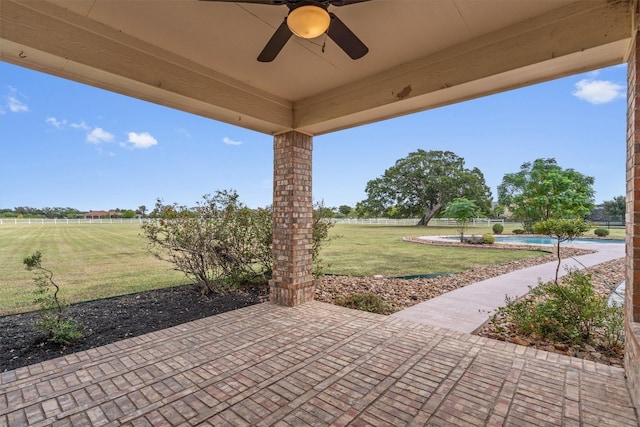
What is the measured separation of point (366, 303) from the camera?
4160 millimetres

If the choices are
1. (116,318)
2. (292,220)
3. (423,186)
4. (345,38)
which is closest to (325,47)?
(345,38)

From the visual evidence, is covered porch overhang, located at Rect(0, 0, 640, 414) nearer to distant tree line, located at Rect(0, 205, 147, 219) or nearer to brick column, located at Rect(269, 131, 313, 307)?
brick column, located at Rect(269, 131, 313, 307)

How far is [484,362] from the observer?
8.31ft

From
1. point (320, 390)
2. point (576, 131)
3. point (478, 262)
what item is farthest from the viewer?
point (576, 131)

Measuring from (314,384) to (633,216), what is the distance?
97.4 inches

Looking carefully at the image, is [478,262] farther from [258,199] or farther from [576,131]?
[576,131]

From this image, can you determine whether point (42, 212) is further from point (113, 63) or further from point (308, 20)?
point (308, 20)

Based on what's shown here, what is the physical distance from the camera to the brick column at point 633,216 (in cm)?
194

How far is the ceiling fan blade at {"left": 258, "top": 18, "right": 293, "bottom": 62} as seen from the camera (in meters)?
1.85

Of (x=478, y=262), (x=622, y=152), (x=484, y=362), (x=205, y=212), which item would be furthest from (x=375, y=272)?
(x=622, y=152)

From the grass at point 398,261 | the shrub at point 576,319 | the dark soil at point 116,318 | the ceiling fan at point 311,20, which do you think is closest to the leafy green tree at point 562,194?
the grass at point 398,261

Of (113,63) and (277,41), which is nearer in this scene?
(277,41)

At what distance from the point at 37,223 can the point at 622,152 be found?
8.46 m

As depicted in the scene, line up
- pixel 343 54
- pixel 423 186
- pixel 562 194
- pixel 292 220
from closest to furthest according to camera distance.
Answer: pixel 343 54 < pixel 292 220 < pixel 562 194 < pixel 423 186
